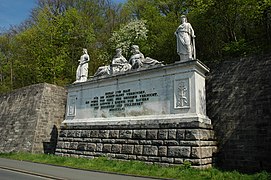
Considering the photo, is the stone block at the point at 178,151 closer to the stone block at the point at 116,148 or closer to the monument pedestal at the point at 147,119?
the monument pedestal at the point at 147,119

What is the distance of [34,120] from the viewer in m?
18.7

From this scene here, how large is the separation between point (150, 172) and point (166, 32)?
17.8 metres

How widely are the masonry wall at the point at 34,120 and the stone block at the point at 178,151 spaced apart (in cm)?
937

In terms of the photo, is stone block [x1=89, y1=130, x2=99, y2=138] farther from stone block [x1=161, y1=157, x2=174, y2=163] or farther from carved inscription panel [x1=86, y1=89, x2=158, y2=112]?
stone block [x1=161, y1=157, x2=174, y2=163]

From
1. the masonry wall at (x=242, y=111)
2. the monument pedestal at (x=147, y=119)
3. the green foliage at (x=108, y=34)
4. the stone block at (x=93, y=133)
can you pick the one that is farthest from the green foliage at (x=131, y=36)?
the masonry wall at (x=242, y=111)

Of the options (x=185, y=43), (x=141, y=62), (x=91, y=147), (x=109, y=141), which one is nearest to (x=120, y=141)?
(x=109, y=141)

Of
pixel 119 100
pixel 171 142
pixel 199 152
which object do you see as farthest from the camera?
pixel 119 100

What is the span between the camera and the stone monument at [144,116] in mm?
11383

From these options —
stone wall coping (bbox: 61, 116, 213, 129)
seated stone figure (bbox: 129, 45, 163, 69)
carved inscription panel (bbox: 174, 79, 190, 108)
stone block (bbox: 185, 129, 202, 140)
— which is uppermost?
seated stone figure (bbox: 129, 45, 163, 69)

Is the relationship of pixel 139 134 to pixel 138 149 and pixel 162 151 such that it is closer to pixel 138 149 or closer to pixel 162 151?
pixel 138 149

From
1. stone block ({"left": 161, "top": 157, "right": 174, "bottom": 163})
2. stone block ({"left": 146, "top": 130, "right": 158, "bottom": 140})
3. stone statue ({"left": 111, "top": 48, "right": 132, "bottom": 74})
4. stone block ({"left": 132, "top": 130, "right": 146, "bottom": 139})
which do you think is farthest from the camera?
stone statue ({"left": 111, "top": 48, "right": 132, "bottom": 74})

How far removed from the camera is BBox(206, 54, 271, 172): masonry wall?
11.2 metres

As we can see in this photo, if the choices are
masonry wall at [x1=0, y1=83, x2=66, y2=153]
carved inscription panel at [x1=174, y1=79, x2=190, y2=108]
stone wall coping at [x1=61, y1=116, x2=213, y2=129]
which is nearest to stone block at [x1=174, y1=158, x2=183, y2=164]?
stone wall coping at [x1=61, y1=116, x2=213, y2=129]

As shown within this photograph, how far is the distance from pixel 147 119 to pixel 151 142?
1.04 metres
